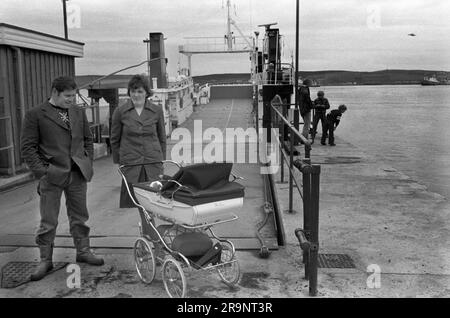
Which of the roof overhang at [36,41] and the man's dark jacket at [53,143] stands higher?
the roof overhang at [36,41]

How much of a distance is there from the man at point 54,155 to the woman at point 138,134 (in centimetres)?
40

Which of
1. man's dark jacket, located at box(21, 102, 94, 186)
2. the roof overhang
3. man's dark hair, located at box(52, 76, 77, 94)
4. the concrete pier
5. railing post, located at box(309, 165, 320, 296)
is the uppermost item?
the roof overhang

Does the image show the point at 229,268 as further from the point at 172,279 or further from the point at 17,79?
the point at 17,79

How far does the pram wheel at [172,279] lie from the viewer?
4.16 metres

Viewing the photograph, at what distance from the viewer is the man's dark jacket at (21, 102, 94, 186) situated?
4504mm

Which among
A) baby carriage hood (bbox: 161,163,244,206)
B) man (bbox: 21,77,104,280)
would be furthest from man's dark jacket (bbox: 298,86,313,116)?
baby carriage hood (bbox: 161,163,244,206)

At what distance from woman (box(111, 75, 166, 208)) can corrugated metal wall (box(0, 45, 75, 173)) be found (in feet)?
16.0

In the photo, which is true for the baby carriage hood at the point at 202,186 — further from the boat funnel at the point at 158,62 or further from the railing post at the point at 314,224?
the boat funnel at the point at 158,62

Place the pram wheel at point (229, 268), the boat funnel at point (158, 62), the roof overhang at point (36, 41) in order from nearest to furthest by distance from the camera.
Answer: the pram wheel at point (229, 268), the roof overhang at point (36, 41), the boat funnel at point (158, 62)

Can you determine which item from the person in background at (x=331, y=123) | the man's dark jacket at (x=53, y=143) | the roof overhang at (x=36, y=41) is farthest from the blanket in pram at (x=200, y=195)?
the person in background at (x=331, y=123)

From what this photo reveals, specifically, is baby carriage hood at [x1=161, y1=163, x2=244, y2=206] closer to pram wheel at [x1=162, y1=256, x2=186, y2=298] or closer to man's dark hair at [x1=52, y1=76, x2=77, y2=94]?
pram wheel at [x1=162, y1=256, x2=186, y2=298]

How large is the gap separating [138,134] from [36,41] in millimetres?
6007

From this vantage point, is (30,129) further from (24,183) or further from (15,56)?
(15,56)

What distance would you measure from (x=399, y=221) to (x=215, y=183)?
3.64 meters
